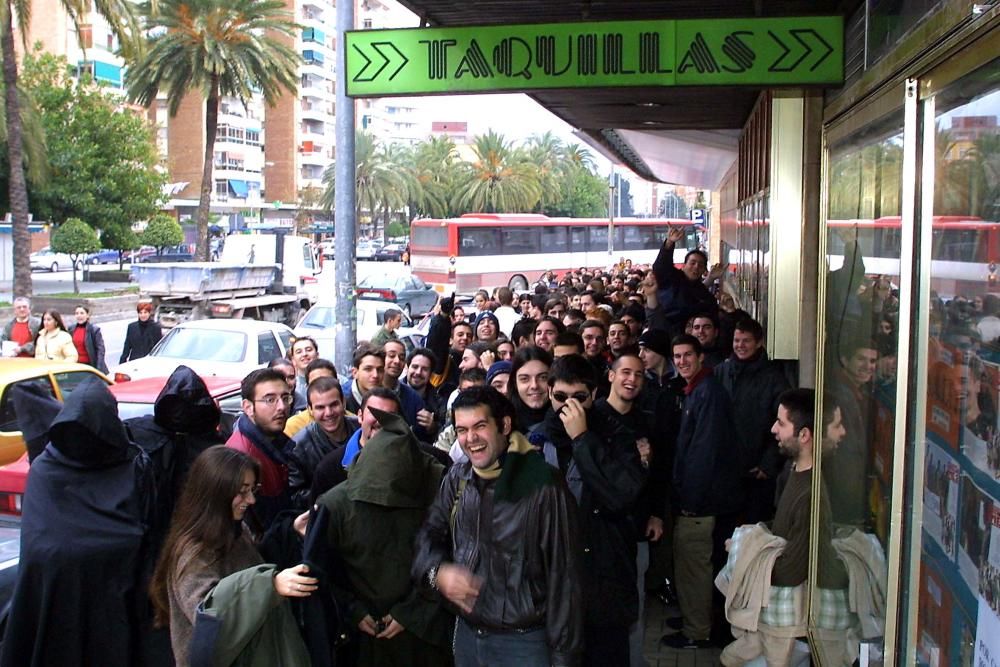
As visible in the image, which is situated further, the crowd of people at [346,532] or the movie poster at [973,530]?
the crowd of people at [346,532]

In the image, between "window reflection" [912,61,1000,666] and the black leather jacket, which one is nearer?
"window reflection" [912,61,1000,666]

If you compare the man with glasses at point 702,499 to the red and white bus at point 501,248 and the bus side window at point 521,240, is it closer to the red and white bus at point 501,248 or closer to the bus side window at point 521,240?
the red and white bus at point 501,248

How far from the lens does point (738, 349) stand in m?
7.24

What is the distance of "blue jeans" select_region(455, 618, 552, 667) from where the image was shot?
3.98 metres

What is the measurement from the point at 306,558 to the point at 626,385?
2.06m

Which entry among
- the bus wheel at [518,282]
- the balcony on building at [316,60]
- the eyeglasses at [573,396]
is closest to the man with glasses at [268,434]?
the eyeglasses at [573,396]

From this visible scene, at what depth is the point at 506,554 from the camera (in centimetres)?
393

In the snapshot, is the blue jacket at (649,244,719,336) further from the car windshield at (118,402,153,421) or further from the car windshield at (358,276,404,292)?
the car windshield at (358,276,404,292)

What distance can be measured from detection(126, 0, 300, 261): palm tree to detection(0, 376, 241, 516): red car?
81.4 ft

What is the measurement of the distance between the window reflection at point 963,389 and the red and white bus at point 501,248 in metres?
35.8

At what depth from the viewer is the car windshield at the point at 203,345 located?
1447 centimetres

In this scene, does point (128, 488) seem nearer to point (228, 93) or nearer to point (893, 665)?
point (893, 665)

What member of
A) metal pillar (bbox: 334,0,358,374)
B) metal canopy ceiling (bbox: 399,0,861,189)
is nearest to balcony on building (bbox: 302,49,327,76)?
metal canopy ceiling (bbox: 399,0,861,189)

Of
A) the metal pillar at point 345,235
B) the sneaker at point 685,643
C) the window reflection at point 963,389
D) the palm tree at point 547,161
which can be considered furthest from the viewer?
the palm tree at point 547,161
